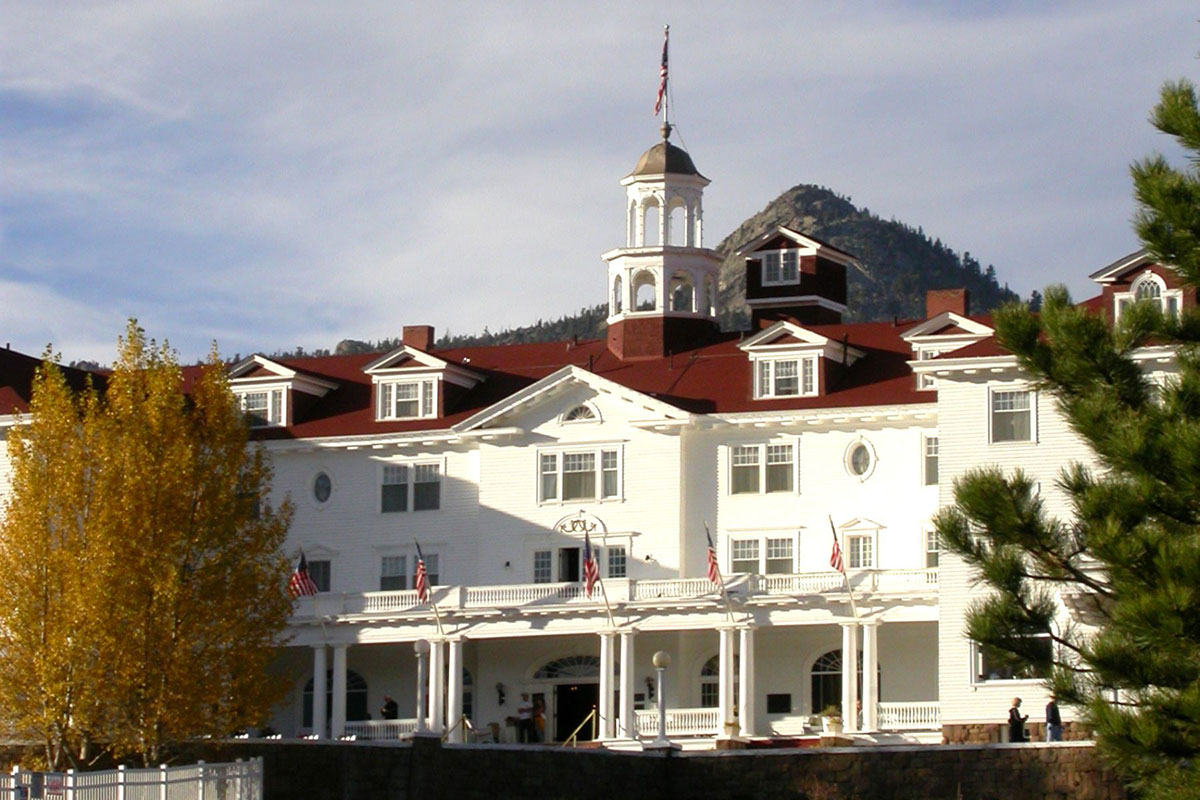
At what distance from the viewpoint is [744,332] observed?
66.8 m

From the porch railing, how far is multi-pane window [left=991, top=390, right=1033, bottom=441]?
31.4ft

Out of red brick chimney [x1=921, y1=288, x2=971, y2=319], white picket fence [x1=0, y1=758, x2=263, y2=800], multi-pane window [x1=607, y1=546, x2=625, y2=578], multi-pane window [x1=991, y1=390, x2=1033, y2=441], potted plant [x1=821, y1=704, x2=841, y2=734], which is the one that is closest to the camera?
white picket fence [x1=0, y1=758, x2=263, y2=800]

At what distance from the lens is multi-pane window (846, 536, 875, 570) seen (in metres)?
60.5

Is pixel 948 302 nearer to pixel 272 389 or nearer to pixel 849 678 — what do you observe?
pixel 849 678

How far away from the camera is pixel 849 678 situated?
190 feet

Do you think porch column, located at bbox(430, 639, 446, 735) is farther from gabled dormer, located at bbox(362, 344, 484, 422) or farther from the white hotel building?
gabled dormer, located at bbox(362, 344, 484, 422)

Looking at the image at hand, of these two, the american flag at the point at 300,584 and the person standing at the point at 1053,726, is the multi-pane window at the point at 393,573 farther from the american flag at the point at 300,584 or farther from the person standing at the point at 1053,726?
the person standing at the point at 1053,726

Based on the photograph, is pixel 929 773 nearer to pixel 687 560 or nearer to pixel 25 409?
pixel 687 560

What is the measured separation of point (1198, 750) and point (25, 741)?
28433mm

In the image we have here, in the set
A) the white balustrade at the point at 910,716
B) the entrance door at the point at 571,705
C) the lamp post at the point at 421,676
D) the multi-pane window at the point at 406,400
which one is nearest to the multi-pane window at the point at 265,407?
the multi-pane window at the point at 406,400

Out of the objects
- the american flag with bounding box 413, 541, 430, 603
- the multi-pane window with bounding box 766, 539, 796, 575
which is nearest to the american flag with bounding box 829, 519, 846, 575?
the multi-pane window with bounding box 766, 539, 796, 575

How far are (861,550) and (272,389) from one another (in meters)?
17.5

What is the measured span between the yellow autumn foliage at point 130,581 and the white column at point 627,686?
1130cm

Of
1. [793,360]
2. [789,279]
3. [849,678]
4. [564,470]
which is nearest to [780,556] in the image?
[849,678]
